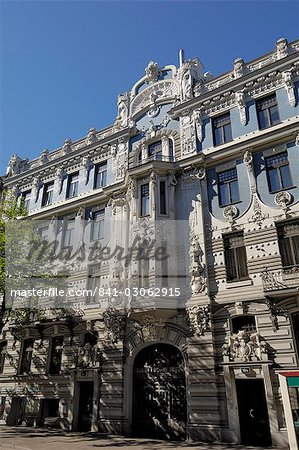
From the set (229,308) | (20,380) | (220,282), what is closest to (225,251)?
(220,282)

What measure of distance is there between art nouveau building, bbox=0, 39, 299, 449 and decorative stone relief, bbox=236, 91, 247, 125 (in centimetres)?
8

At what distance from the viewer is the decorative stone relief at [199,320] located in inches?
664

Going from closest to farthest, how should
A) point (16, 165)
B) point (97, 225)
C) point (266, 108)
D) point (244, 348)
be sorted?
point (244, 348), point (266, 108), point (97, 225), point (16, 165)

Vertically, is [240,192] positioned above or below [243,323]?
above

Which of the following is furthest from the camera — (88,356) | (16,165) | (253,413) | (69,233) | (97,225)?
(16,165)

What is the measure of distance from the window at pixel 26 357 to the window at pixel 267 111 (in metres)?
20.8

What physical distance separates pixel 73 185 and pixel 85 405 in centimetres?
1586

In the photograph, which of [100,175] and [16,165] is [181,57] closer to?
[100,175]

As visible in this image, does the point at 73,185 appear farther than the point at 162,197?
Yes

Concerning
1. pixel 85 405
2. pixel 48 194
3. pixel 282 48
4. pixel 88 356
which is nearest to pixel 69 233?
pixel 48 194

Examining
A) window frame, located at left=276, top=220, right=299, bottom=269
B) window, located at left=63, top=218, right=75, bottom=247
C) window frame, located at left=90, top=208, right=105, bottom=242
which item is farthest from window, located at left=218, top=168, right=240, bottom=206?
window, located at left=63, top=218, right=75, bottom=247

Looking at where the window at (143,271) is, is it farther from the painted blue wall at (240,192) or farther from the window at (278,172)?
the window at (278,172)

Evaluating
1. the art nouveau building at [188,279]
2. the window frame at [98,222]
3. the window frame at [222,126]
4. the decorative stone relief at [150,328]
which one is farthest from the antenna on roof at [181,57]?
the decorative stone relief at [150,328]

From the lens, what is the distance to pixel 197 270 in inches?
718
